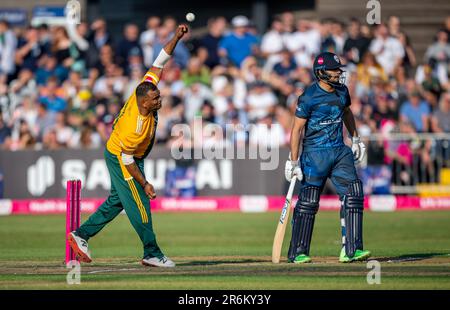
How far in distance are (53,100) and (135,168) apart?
13.5 metres

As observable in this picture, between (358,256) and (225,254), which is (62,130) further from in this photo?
(358,256)

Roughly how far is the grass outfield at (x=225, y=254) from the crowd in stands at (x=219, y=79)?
2395mm

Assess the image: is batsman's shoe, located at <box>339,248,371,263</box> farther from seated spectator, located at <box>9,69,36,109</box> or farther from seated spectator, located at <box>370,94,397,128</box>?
seated spectator, located at <box>9,69,36,109</box>

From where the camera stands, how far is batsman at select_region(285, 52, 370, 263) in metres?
12.4

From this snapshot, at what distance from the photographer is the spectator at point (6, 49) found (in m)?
26.3

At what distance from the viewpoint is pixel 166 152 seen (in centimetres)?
2317

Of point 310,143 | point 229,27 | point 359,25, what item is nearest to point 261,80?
point 359,25

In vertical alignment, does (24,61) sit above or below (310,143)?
above

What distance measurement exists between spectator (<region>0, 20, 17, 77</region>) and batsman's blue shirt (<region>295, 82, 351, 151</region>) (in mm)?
15163

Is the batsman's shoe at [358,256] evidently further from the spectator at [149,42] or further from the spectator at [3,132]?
the spectator at [149,42]

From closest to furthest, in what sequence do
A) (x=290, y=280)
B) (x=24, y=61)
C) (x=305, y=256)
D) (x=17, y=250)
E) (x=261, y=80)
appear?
1. (x=290, y=280)
2. (x=305, y=256)
3. (x=17, y=250)
4. (x=261, y=80)
5. (x=24, y=61)

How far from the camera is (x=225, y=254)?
14.5 meters

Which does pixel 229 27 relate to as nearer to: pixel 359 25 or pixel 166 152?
pixel 359 25
